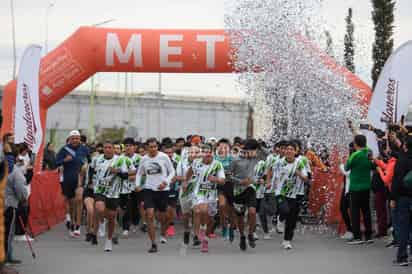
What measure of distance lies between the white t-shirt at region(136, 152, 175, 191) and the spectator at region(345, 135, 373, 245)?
299 centimetres

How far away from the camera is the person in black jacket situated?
39.3 ft

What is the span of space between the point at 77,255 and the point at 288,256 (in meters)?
3.22

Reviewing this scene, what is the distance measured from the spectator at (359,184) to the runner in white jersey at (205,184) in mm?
2234

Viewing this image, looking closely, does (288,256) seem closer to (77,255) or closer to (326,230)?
(77,255)

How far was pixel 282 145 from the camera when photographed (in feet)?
52.1

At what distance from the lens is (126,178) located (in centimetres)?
1541

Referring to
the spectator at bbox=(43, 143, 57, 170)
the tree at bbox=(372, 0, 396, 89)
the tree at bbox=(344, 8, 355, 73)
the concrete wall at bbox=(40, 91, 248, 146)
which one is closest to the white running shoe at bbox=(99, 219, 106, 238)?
the spectator at bbox=(43, 143, 57, 170)

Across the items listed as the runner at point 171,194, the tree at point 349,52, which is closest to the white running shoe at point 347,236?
the runner at point 171,194

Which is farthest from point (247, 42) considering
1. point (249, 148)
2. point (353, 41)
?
point (249, 148)

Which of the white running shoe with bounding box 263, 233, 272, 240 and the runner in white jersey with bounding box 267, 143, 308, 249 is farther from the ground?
the runner in white jersey with bounding box 267, 143, 308, 249

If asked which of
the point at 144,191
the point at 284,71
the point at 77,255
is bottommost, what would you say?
the point at 77,255

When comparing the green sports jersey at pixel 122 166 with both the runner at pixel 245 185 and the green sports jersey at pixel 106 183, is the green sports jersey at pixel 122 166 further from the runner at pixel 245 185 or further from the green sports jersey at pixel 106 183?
the runner at pixel 245 185

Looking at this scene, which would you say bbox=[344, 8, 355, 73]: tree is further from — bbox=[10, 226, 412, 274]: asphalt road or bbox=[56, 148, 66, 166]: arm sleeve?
bbox=[56, 148, 66, 166]: arm sleeve

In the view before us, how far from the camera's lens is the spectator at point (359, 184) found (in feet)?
49.2
